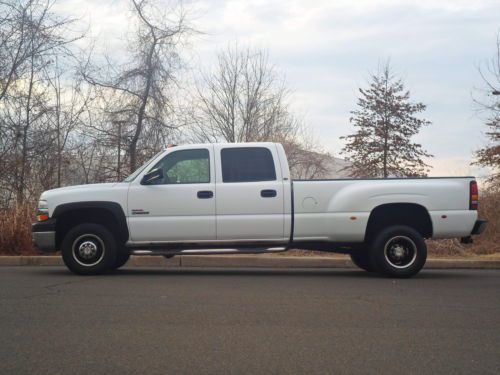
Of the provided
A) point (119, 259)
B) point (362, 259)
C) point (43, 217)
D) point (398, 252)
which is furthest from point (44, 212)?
point (398, 252)

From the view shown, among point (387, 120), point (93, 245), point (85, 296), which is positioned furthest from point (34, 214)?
point (387, 120)

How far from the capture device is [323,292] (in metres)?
7.77

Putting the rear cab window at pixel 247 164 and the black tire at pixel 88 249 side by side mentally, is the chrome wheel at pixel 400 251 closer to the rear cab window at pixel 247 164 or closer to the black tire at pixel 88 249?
the rear cab window at pixel 247 164

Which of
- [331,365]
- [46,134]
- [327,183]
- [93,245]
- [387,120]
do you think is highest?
[387,120]

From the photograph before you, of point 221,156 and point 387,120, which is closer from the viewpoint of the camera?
point 221,156

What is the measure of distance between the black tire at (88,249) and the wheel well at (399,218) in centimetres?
405

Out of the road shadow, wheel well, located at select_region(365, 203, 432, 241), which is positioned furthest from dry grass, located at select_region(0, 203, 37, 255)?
wheel well, located at select_region(365, 203, 432, 241)

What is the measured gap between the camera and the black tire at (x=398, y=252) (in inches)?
366

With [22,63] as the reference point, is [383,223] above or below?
below

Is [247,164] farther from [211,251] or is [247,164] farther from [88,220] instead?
[88,220]

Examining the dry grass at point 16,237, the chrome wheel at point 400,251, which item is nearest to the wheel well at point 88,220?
the dry grass at point 16,237

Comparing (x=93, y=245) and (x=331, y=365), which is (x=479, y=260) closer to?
(x=93, y=245)

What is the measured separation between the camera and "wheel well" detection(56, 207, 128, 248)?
9.46 meters

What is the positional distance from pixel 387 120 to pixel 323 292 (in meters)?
24.0
